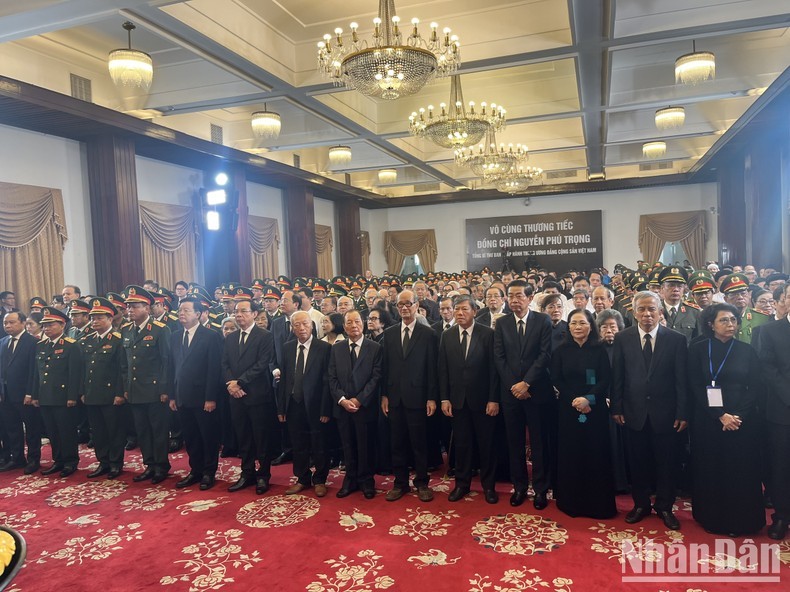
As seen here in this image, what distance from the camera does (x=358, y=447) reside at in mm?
4203

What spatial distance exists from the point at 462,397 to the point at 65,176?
7.46m

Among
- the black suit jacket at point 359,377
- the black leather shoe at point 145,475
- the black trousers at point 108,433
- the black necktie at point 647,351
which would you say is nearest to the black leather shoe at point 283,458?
the black leather shoe at point 145,475

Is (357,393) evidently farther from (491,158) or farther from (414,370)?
(491,158)

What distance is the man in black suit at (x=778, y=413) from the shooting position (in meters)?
3.25

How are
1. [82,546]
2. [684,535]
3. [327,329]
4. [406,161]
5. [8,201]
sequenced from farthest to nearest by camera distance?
[406,161] < [8,201] < [327,329] < [82,546] < [684,535]

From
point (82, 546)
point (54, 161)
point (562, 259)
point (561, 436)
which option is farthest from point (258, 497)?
point (562, 259)

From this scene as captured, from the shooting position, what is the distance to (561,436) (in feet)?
12.1

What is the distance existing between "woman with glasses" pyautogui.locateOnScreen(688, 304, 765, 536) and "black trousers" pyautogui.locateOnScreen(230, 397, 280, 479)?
3126 millimetres

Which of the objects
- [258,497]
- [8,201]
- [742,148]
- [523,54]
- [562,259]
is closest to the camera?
[258,497]

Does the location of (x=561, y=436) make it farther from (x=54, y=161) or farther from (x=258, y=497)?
(x=54, y=161)

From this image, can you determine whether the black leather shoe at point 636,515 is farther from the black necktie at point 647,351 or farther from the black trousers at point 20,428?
the black trousers at point 20,428

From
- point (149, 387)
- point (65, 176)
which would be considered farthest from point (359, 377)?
point (65, 176)

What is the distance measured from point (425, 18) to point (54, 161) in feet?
19.2

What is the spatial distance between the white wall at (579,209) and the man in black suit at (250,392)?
47.7ft
